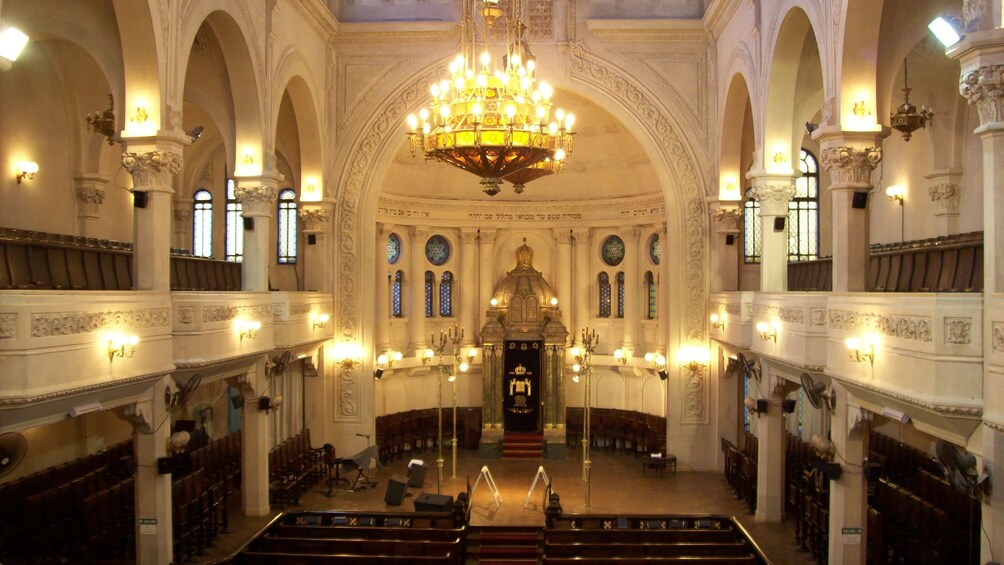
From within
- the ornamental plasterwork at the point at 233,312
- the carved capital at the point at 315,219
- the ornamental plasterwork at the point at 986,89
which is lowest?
the ornamental plasterwork at the point at 233,312

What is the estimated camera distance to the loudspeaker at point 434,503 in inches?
741

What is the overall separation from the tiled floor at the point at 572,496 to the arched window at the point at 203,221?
9.13 metres

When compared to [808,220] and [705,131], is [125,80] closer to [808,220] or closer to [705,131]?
[705,131]

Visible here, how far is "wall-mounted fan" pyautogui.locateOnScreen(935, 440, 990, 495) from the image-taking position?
30.5ft

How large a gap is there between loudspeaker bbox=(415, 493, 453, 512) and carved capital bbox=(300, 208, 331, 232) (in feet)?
27.1

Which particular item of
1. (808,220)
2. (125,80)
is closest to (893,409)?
(125,80)

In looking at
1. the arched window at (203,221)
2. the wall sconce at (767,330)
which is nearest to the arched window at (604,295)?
the wall sconce at (767,330)

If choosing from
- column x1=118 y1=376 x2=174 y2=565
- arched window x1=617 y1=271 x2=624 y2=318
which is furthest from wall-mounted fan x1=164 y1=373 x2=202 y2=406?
arched window x1=617 y1=271 x2=624 y2=318

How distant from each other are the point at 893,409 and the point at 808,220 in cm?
1482

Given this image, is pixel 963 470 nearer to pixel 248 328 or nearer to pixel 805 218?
pixel 248 328

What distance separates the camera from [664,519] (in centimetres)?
1603

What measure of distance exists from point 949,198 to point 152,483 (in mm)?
16581

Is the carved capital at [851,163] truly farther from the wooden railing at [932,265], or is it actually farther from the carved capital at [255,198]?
the carved capital at [255,198]

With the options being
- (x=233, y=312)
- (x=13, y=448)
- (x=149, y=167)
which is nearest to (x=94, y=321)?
(x=149, y=167)
